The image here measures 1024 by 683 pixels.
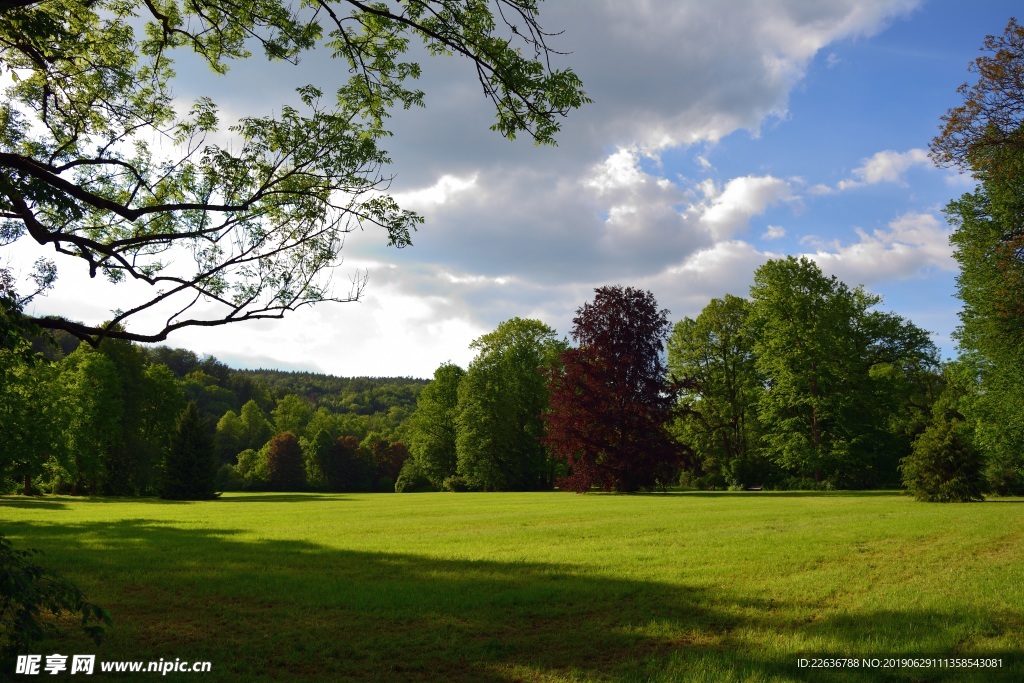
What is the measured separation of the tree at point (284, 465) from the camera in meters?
73.1

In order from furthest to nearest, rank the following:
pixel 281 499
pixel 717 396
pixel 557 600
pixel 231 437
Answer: pixel 231 437 → pixel 717 396 → pixel 281 499 → pixel 557 600

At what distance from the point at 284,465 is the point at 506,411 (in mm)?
32849

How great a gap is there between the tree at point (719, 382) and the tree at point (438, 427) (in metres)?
22.5

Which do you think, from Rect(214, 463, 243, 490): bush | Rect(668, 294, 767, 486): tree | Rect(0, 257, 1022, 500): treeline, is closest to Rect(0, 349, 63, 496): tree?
Rect(0, 257, 1022, 500): treeline

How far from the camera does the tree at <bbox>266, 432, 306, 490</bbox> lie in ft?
240

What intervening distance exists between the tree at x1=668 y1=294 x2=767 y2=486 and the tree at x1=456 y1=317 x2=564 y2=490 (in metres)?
12.8

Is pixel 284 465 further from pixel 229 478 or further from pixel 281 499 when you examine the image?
pixel 281 499

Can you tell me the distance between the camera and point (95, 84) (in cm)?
1042

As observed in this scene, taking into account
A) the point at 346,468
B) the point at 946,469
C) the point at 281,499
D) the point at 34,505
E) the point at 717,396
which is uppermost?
the point at 717,396

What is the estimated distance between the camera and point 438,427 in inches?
2491

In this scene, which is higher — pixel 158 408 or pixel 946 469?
pixel 158 408

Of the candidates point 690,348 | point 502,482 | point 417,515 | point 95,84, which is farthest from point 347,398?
point 95,84

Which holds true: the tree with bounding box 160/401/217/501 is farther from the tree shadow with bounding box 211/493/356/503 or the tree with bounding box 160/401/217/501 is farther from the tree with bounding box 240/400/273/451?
the tree with bounding box 240/400/273/451

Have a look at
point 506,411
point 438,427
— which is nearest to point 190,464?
point 438,427
